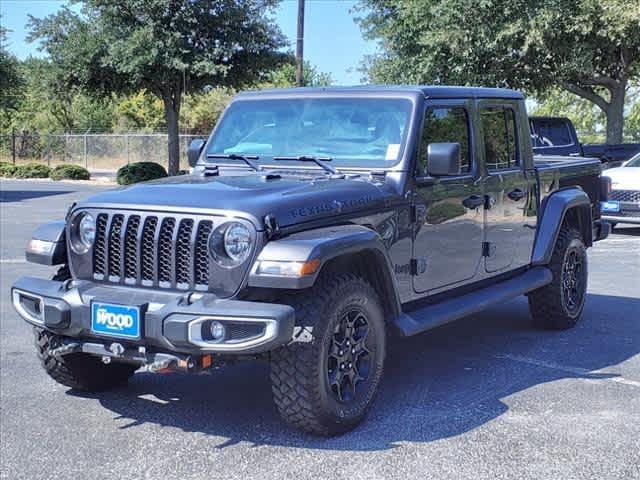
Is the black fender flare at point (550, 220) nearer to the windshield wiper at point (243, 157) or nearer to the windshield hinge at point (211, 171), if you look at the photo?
the windshield wiper at point (243, 157)

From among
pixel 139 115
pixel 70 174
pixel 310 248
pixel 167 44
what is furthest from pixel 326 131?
pixel 139 115

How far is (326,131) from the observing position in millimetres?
5465

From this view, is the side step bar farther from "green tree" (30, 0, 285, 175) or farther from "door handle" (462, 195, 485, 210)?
"green tree" (30, 0, 285, 175)

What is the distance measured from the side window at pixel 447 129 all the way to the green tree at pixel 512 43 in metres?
17.3

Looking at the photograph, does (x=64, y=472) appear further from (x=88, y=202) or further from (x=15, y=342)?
(x=15, y=342)

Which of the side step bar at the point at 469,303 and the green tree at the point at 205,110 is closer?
the side step bar at the point at 469,303

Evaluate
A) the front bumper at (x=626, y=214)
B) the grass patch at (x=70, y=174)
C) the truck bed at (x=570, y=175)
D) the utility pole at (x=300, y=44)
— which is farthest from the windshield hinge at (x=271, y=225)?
the grass patch at (x=70, y=174)

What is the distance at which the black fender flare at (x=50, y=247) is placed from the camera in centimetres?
482

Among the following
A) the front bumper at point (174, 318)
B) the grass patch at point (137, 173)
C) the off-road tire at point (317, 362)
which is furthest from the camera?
the grass patch at point (137, 173)

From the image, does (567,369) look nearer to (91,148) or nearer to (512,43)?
(512,43)

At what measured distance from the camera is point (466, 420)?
4797 mm

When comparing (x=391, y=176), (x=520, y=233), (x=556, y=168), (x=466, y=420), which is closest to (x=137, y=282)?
(x=391, y=176)

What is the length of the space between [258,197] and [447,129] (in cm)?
181

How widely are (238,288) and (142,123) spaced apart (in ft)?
178
